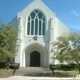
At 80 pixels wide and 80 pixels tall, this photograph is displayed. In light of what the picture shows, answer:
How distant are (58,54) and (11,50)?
22.5 ft

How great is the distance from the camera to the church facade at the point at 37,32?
32.3m

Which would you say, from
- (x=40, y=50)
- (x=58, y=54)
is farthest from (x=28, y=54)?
(x=58, y=54)

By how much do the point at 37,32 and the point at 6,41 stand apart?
9.96m

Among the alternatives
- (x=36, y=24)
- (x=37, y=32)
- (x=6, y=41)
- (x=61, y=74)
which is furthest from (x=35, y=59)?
(x=6, y=41)

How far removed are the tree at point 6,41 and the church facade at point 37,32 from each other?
21.0ft

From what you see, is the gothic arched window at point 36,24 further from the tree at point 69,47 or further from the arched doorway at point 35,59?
the tree at point 69,47

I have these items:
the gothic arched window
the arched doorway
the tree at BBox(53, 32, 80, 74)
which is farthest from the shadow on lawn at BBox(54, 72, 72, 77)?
the gothic arched window

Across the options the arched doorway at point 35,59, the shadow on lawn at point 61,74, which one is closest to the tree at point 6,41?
the shadow on lawn at point 61,74

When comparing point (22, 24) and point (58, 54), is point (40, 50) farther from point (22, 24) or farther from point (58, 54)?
point (58, 54)

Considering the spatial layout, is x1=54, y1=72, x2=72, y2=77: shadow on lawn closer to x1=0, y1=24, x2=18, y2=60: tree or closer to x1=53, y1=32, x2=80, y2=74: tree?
x1=53, y1=32, x2=80, y2=74: tree

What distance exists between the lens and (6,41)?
23844mm

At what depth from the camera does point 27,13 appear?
111 feet

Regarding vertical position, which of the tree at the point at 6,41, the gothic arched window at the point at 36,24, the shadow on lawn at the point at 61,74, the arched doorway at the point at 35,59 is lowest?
the shadow on lawn at the point at 61,74

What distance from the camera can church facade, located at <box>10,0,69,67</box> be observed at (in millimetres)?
32281
